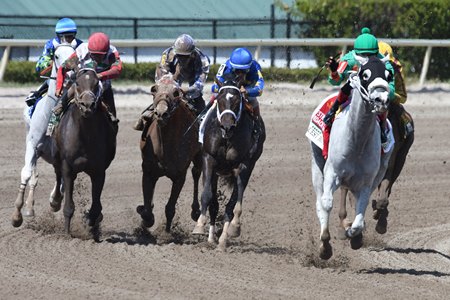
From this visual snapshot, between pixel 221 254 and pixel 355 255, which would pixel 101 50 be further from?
pixel 355 255

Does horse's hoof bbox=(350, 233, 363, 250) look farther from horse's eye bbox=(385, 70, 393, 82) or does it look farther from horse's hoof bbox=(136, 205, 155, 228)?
horse's hoof bbox=(136, 205, 155, 228)

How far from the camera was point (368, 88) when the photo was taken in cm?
919

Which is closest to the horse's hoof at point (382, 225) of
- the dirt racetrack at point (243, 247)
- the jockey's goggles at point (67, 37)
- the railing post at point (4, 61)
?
the dirt racetrack at point (243, 247)

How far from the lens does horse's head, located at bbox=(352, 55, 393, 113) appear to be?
9055 mm

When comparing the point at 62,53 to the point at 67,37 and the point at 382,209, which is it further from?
the point at 382,209

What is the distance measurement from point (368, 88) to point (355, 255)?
7.96 ft

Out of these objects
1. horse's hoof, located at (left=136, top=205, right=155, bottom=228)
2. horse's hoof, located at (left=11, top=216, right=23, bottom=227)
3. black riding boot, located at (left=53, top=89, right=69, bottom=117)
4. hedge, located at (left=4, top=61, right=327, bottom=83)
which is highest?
black riding boot, located at (left=53, top=89, right=69, bottom=117)

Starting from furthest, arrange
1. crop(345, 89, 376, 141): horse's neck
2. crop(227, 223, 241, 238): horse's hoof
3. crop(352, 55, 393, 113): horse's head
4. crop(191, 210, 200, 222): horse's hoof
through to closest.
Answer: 1. crop(191, 210, 200, 222): horse's hoof
2. crop(227, 223, 241, 238): horse's hoof
3. crop(345, 89, 376, 141): horse's neck
4. crop(352, 55, 393, 113): horse's head

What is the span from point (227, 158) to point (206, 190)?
383 mm

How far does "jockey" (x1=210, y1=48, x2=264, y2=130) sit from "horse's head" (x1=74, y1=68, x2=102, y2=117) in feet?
3.81

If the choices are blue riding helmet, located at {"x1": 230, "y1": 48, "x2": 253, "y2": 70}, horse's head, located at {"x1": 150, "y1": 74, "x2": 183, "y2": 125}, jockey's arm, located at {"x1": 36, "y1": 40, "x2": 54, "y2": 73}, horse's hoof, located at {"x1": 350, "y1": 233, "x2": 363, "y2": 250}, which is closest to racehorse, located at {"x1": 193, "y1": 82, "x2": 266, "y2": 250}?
blue riding helmet, located at {"x1": 230, "y1": 48, "x2": 253, "y2": 70}

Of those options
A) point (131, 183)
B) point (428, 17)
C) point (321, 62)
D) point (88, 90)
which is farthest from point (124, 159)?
point (428, 17)

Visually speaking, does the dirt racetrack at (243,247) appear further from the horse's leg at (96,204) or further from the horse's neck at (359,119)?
the horse's neck at (359,119)

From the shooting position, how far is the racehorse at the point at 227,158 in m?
11.0
